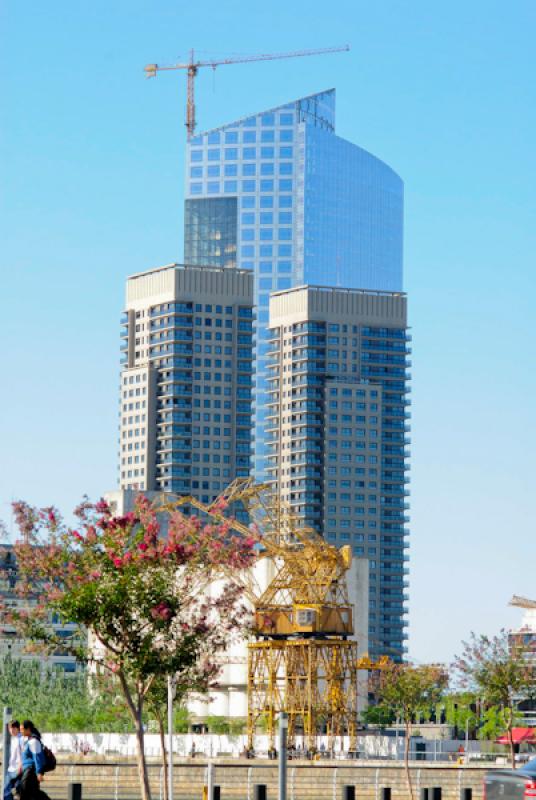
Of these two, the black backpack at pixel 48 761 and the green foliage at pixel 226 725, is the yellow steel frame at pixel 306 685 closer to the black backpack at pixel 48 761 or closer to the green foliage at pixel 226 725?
the green foliage at pixel 226 725

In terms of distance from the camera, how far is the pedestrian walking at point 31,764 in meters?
33.0

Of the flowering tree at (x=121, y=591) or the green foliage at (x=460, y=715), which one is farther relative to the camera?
the green foliage at (x=460, y=715)

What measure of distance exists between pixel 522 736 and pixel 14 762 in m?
145

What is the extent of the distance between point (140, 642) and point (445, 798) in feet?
89.3

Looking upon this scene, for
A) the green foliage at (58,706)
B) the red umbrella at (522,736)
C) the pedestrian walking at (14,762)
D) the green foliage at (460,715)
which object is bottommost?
the red umbrella at (522,736)

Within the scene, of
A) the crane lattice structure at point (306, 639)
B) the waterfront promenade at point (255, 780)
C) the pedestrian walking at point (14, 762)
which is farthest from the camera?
the crane lattice structure at point (306, 639)

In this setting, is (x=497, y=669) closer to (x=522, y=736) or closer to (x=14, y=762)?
(x=14, y=762)

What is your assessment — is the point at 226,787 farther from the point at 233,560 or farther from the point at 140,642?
the point at 140,642


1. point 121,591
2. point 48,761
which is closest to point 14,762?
point 48,761

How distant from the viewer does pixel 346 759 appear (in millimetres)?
92750

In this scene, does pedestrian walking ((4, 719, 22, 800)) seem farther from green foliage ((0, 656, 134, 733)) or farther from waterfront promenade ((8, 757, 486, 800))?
green foliage ((0, 656, 134, 733))

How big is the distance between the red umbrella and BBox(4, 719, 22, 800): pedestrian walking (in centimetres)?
11666

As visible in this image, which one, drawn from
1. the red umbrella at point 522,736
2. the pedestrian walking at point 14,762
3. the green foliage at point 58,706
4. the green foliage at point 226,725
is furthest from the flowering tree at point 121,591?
the red umbrella at point 522,736

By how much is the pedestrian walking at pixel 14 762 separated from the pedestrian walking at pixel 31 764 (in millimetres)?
267
